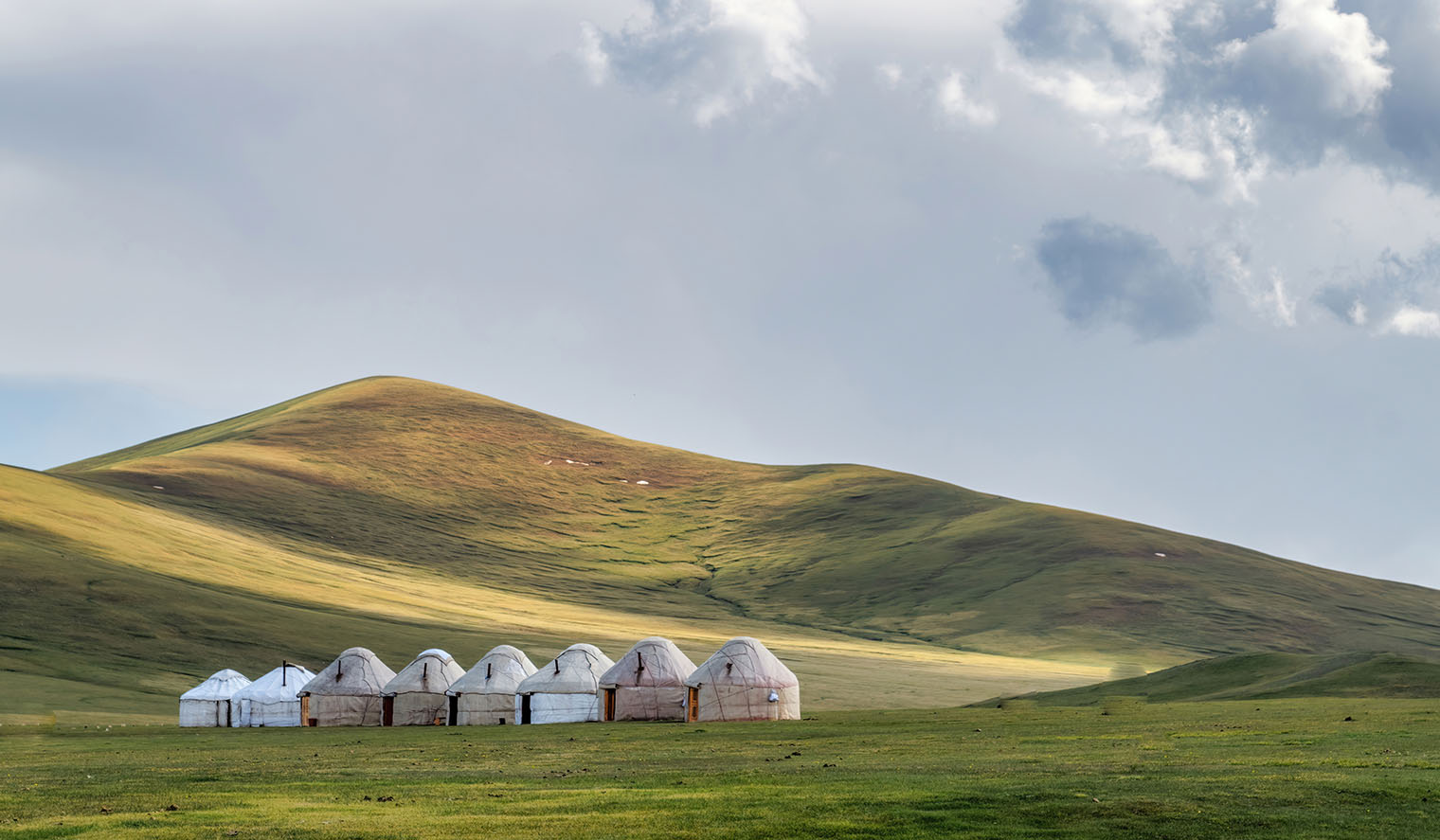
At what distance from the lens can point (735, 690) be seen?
207 feet

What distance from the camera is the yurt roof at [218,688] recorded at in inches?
2788

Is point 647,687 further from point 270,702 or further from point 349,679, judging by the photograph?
point 270,702

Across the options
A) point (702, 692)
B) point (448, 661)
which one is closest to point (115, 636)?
point (448, 661)

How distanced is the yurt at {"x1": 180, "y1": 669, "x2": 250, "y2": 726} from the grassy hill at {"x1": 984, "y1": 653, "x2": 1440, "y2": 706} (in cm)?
4429

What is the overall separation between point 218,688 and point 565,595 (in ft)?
295

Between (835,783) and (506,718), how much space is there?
143 feet

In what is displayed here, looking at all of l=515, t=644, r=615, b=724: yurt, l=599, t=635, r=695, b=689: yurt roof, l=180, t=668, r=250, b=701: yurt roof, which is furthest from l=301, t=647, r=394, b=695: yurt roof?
l=599, t=635, r=695, b=689: yurt roof

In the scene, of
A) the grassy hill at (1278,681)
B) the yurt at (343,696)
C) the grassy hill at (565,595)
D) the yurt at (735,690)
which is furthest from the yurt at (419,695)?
the grassy hill at (1278,681)

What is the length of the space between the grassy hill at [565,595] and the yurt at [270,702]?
10.8m

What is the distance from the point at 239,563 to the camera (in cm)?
13012

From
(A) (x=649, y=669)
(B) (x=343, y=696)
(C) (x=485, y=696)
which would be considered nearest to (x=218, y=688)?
(B) (x=343, y=696)

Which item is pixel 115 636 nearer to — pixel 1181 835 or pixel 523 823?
pixel 523 823

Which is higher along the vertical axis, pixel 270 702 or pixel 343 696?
pixel 343 696

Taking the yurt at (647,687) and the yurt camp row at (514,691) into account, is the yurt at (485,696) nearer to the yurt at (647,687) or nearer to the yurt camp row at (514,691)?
the yurt camp row at (514,691)
